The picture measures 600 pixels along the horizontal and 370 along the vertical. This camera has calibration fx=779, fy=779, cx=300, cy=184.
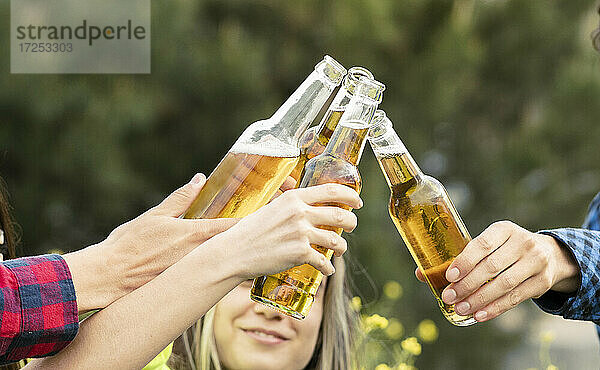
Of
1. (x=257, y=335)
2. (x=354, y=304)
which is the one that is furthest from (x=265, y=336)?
(x=354, y=304)

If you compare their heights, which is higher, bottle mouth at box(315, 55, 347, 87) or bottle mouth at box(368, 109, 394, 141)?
bottle mouth at box(315, 55, 347, 87)

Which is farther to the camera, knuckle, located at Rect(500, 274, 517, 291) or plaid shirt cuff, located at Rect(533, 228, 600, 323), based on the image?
plaid shirt cuff, located at Rect(533, 228, 600, 323)

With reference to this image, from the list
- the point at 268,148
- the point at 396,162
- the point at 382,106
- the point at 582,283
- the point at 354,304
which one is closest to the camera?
the point at 268,148

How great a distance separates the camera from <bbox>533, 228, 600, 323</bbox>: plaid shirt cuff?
48.6 inches

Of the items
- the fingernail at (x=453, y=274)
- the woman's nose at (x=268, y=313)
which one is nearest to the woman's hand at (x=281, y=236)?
the fingernail at (x=453, y=274)

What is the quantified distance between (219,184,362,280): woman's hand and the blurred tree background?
7.98ft

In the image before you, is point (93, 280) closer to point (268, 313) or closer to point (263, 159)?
point (263, 159)

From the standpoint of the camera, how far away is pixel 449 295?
106cm

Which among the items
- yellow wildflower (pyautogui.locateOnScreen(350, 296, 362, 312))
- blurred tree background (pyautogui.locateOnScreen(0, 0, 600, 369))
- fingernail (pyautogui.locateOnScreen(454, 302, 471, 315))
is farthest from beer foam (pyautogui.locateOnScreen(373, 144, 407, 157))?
blurred tree background (pyautogui.locateOnScreen(0, 0, 600, 369))

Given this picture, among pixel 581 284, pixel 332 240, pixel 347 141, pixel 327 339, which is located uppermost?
pixel 347 141

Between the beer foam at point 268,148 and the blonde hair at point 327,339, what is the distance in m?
0.79

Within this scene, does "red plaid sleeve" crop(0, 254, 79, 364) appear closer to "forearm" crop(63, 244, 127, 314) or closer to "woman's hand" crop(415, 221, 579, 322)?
"forearm" crop(63, 244, 127, 314)

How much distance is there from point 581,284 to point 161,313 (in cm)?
70

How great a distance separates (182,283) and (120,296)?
4.4 inches
